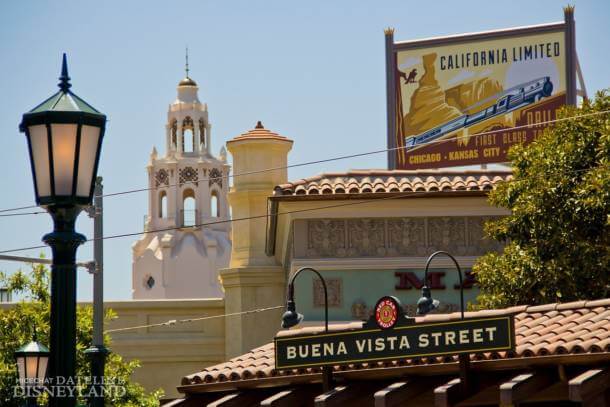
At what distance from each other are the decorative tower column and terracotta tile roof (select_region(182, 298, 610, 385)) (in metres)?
16.8

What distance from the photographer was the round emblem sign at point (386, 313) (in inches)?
640

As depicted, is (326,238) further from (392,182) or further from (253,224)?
(253,224)

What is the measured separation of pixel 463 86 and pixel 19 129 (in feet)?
103

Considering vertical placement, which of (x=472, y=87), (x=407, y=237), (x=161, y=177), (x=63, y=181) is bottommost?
(x=63, y=181)

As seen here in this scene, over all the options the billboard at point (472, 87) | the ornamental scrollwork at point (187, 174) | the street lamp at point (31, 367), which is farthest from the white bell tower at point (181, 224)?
the street lamp at point (31, 367)

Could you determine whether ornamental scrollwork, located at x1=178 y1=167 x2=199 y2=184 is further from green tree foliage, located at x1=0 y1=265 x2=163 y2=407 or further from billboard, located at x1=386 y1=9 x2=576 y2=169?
green tree foliage, located at x1=0 y1=265 x2=163 y2=407

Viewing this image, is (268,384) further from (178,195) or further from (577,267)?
(178,195)

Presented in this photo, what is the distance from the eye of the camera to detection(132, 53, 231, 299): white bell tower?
120 m

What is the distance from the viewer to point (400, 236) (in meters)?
32.3

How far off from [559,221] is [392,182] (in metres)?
7.27

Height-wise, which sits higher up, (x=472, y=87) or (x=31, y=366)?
(x=472, y=87)

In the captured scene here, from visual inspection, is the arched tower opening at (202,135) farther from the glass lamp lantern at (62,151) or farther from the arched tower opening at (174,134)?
the glass lamp lantern at (62,151)

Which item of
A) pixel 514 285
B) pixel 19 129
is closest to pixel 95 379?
pixel 514 285

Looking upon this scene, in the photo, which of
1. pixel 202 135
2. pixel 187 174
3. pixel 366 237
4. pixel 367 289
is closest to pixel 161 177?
pixel 187 174
